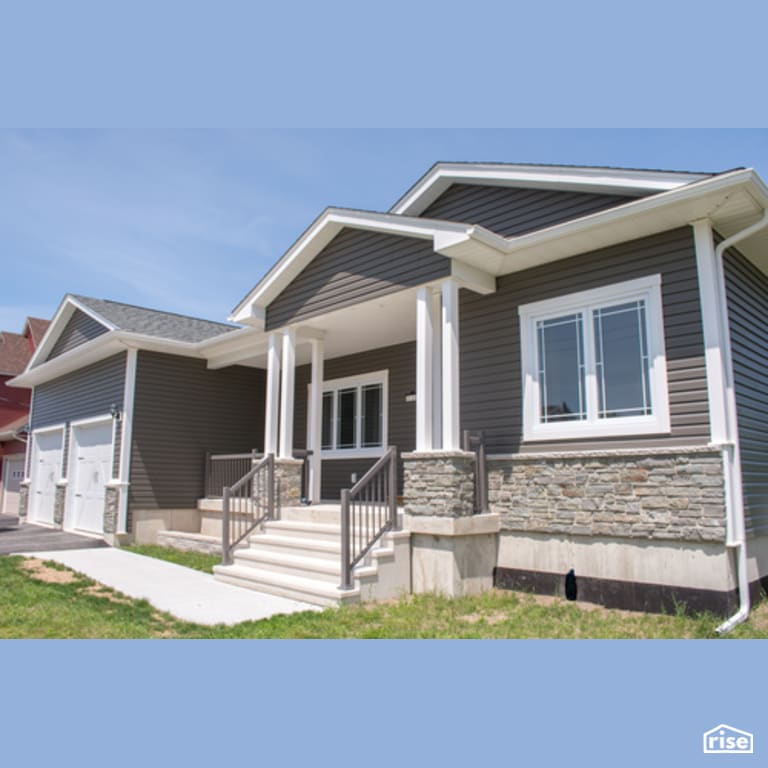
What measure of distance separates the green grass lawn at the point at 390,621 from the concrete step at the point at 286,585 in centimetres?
20

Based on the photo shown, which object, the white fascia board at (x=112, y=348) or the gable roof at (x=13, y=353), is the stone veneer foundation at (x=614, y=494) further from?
the gable roof at (x=13, y=353)

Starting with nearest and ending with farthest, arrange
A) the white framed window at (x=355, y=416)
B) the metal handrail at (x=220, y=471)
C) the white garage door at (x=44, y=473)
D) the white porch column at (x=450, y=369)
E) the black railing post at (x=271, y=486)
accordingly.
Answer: the white porch column at (x=450, y=369) < the black railing post at (x=271, y=486) < the white framed window at (x=355, y=416) < the metal handrail at (x=220, y=471) < the white garage door at (x=44, y=473)

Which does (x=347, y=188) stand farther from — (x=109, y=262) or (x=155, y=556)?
(x=155, y=556)

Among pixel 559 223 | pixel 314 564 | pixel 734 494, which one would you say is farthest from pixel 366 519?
pixel 559 223

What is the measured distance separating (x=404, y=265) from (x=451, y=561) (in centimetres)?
354

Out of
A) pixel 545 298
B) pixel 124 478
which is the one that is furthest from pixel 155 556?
pixel 545 298

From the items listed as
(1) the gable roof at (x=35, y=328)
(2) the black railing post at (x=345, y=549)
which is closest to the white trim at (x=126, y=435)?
(2) the black railing post at (x=345, y=549)

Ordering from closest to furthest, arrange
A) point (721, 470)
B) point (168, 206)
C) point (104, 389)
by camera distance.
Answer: point (721, 470) < point (168, 206) < point (104, 389)

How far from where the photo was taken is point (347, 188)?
8797 millimetres

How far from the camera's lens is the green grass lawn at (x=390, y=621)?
537 cm

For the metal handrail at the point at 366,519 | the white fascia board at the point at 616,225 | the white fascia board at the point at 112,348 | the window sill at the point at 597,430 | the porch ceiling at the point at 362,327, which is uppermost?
the white fascia board at the point at 616,225

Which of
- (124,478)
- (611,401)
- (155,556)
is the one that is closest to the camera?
(611,401)

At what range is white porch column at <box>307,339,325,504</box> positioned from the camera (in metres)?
9.98

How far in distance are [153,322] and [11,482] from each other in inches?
456
